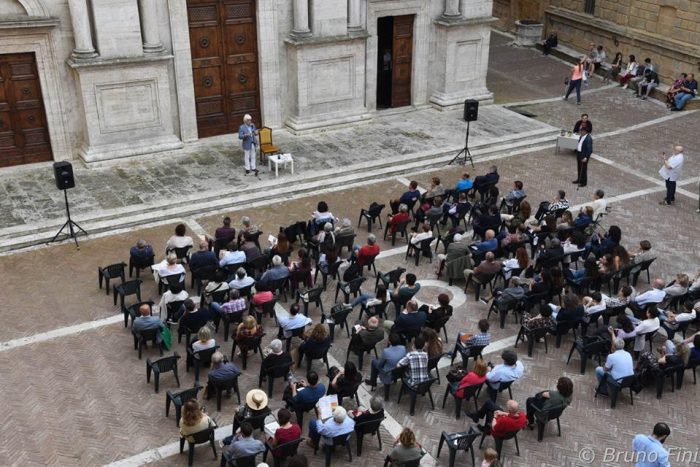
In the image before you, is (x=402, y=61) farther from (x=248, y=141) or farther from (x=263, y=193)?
(x=263, y=193)

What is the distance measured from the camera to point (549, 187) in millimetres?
20875

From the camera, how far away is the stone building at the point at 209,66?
1978 cm

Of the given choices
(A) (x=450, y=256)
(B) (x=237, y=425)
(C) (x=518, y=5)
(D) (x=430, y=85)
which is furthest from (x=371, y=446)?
(C) (x=518, y=5)

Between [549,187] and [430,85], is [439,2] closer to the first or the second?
[430,85]

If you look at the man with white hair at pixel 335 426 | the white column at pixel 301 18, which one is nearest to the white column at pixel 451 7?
the white column at pixel 301 18

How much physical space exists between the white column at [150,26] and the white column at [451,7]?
31.1 feet

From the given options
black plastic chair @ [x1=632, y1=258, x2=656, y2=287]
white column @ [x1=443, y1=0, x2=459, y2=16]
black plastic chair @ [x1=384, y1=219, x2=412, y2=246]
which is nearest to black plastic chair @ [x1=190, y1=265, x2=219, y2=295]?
black plastic chair @ [x1=384, y1=219, x2=412, y2=246]

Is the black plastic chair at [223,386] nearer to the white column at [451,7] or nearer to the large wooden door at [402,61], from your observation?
the large wooden door at [402,61]

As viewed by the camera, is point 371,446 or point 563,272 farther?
point 563,272

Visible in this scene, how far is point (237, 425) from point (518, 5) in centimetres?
3116

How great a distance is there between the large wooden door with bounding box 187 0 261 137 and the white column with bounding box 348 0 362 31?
9.84 feet

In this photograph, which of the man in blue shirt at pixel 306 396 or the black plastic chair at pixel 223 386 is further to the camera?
the black plastic chair at pixel 223 386

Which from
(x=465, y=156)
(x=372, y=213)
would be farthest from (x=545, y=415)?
(x=465, y=156)

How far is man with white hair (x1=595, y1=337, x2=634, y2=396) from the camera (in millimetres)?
11992
